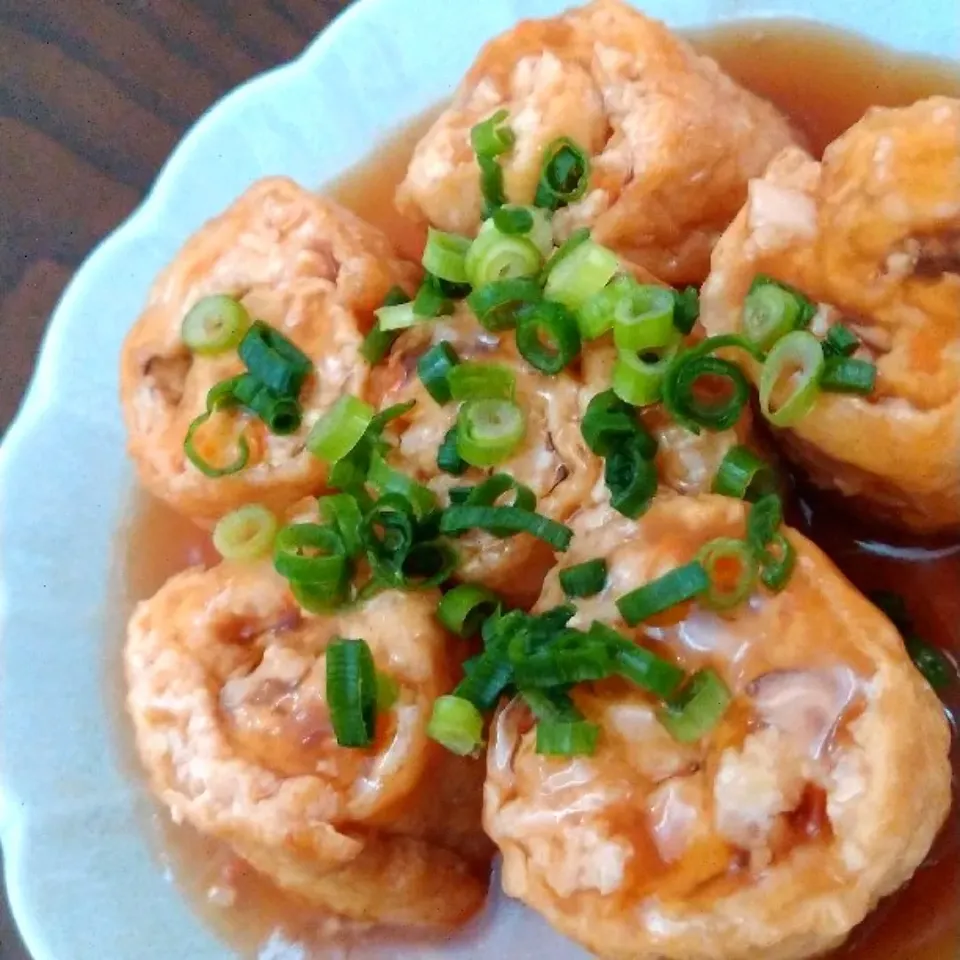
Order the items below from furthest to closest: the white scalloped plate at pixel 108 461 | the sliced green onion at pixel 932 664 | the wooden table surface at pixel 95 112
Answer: the wooden table surface at pixel 95 112
the white scalloped plate at pixel 108 461
the sliced green onion at pixel 932 664

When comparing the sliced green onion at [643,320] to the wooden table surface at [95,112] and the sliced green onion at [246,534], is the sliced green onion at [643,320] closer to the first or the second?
the sliced green onion at [246,534]

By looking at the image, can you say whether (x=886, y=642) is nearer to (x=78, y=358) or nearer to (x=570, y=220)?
(x=570, y=220)

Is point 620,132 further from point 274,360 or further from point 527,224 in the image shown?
point 274,360

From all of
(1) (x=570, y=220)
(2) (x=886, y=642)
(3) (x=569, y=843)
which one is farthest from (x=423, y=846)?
(1) (x=570, y=220)

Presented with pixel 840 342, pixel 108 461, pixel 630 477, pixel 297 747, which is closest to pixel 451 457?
pixel 630 477

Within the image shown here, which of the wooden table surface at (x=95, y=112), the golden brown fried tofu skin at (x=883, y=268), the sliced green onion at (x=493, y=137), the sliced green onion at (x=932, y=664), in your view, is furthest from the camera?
the wooden table surface at (x=95, y=112)

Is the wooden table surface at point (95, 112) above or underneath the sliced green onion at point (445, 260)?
underneath

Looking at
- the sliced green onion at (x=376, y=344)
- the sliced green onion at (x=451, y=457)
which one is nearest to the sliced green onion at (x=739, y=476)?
the sliced green onion at (x=451, y=457)

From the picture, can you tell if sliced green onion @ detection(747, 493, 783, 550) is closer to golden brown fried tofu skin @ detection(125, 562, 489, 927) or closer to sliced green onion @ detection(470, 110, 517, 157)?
golden brown fried tofu skin @ detection(125, 562, 489, 927)
